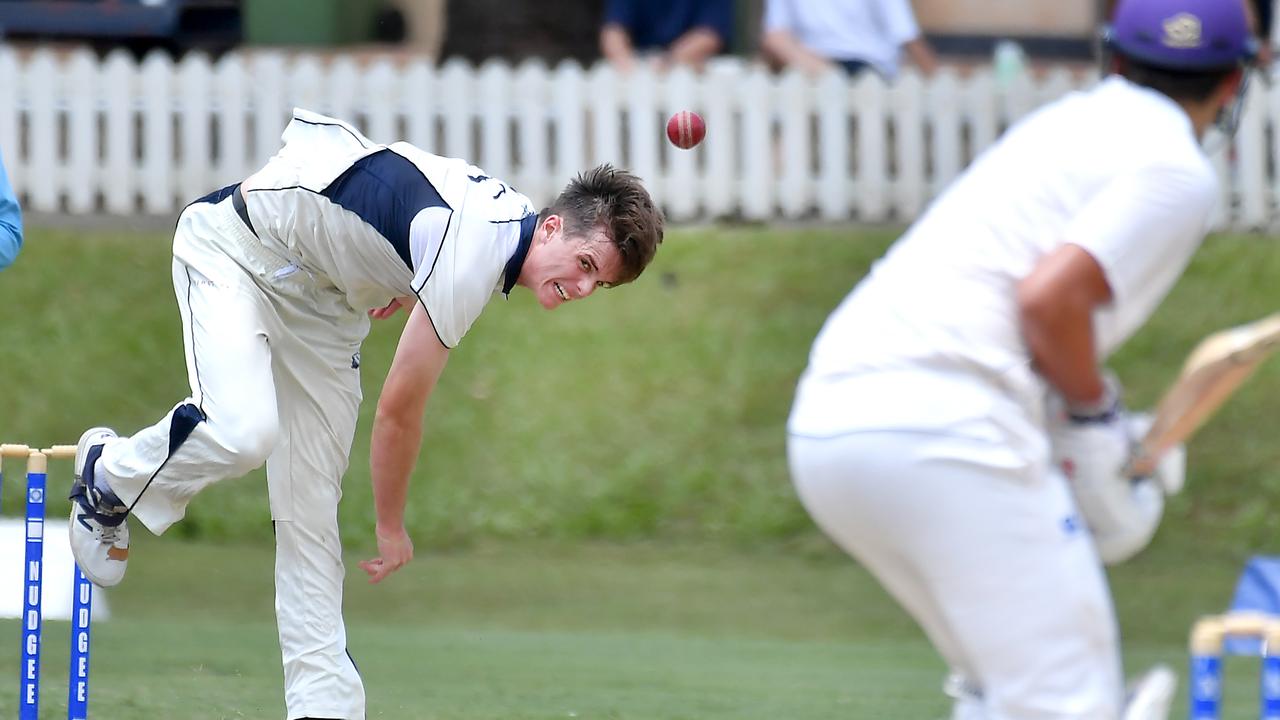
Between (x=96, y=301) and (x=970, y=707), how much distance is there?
8.56 m

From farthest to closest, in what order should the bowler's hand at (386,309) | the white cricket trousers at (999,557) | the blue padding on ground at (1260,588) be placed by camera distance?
the blue padding on ground at (1260,588), the bowler's hand at (386,309), the white cricket trousers at (999,557)

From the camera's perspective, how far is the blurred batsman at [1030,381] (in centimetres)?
288

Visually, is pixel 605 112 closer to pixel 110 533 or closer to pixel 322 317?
pixel 322 317

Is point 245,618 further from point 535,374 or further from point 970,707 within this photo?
point 970,707

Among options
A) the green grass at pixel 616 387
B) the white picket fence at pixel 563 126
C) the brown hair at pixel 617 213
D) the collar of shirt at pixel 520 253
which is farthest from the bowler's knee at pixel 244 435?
the white picket fence at pixel 563 126

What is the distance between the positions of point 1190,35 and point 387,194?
1912mm

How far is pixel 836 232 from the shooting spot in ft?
36.7

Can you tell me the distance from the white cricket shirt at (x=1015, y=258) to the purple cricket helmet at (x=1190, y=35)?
0.22 feet

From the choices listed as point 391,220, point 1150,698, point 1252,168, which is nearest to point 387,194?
point 391,220

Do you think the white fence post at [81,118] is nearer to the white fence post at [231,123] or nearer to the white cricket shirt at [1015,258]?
the white fence post at [231,123]

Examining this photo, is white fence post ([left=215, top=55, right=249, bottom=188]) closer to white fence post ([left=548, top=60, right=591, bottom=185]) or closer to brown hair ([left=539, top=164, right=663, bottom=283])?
white fence post ([left=548, top=60, right=591, bottom=185])

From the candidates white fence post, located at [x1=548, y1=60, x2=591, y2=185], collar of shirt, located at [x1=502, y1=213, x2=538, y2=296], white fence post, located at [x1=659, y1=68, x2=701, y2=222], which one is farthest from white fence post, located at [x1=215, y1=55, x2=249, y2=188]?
collar of shirt, located at [x1=502, y1=213, x2=538, y2=296]

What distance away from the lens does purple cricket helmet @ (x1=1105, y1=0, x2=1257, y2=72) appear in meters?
3.00

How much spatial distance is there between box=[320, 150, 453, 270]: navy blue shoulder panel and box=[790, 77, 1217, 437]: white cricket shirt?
1388 mm
